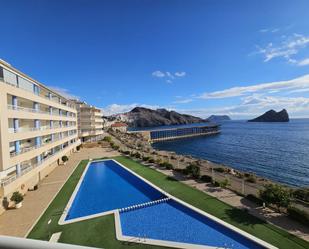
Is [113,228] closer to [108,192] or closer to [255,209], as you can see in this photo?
[108,192]

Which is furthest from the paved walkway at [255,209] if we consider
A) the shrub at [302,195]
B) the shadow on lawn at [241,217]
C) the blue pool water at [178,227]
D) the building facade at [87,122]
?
the building facade at [87,122]

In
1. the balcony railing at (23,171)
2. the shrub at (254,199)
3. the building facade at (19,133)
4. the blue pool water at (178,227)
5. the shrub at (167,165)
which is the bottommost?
the blue pool water at (178,227)

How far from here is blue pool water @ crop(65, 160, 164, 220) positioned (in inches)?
650

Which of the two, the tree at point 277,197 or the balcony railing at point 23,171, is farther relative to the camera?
the balcony railing at point 23,171

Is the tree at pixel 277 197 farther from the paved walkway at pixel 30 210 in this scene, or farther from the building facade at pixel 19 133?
the building facade at pixel 19 133

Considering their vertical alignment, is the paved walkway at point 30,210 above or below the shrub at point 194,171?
below

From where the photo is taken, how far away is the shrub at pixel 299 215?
12195 mm

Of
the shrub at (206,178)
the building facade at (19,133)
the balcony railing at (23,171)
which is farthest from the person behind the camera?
the shrub at (206,178)

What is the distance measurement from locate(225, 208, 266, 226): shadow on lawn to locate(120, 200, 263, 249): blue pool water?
1.25 m

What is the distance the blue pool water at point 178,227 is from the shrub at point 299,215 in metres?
3.94

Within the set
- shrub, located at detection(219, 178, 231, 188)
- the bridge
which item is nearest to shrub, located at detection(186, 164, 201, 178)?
shrub, located at detection(219, 178, 231, 188)

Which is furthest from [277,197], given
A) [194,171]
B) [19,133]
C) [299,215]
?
[19,133]

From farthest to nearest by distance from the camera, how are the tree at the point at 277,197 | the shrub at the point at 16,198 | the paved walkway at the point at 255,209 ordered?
1. the shrub at the point at 16,198
2. the tree at the point at 277,197
3. the paved walkway at the point at 255,209

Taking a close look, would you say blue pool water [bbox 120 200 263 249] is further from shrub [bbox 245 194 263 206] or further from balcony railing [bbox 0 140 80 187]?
balcony railing [bbox 0 140 80 187]
